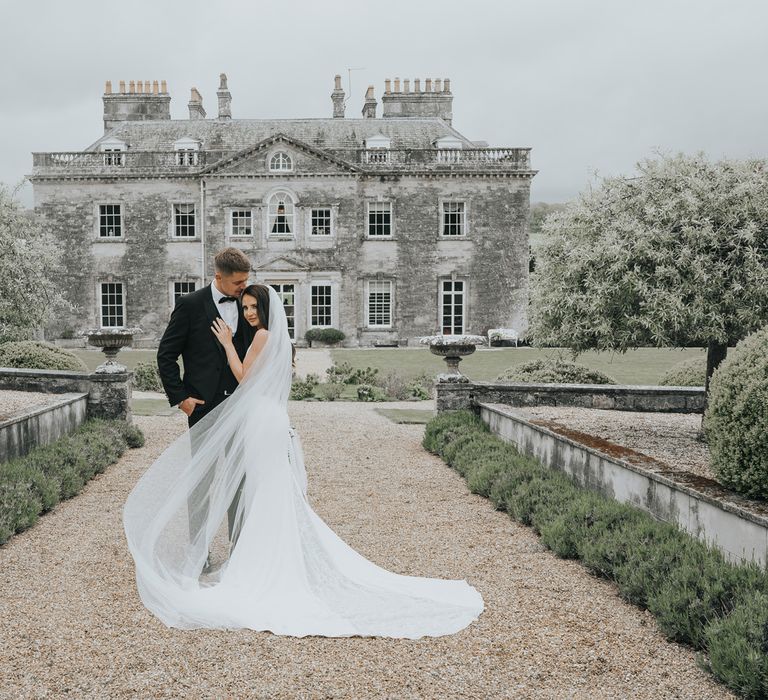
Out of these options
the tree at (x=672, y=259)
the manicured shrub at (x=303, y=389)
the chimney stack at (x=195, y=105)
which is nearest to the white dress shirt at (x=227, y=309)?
the tree at (x=672, y=259)

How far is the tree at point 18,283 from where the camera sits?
1483cm

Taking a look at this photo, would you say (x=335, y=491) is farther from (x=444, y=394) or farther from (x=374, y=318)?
(x=374, y=318)

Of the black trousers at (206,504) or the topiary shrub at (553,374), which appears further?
the topiary shrub at (553,374)

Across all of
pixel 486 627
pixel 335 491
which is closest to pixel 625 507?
pixel 486 627

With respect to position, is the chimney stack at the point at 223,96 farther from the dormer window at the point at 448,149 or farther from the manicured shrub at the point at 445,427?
the manicured shrub at the point at 445,427

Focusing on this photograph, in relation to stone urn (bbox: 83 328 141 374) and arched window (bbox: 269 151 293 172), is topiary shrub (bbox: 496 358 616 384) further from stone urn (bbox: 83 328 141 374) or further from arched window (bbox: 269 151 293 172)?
arched window (bbox: 269 151 293 172)

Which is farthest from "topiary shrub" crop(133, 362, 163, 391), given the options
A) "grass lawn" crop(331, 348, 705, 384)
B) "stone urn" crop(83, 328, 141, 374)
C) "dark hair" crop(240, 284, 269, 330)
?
"dark hair" crop(240, 284, 269, 330)

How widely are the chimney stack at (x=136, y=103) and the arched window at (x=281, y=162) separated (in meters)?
7.49

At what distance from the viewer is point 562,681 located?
3.50 metres

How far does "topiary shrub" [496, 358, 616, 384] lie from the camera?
1261cm

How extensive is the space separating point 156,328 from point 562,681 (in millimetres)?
29673

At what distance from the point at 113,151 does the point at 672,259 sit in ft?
91.8

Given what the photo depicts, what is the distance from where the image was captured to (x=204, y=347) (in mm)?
4723

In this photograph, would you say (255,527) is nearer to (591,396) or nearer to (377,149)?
(591,396)
